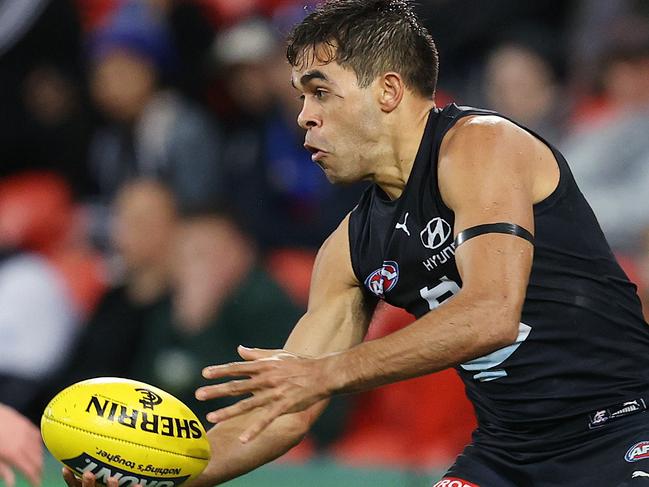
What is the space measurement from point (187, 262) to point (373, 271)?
3.79 m

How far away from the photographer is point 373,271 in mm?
4219

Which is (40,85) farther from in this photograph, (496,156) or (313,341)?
(496,156)

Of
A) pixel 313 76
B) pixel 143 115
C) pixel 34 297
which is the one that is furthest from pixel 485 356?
pixel 143 115

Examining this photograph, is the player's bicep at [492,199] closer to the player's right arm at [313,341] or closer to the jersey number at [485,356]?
the jersey number at [485,356]

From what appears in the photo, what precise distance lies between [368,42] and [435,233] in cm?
67

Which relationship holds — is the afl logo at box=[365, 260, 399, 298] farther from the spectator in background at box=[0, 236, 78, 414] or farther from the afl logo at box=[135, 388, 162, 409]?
the spectator in background at box=[0, 236, 78, 414]

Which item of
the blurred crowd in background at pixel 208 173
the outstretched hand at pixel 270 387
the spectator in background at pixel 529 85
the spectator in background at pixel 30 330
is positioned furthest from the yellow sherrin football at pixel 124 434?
the spectator in background at pixel 529 85

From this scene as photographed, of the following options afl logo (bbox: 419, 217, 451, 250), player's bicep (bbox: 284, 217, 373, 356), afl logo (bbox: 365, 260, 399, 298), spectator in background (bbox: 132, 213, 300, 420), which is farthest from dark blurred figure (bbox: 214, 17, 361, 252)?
afl logo (bbox: 419, 217, 451, 250)

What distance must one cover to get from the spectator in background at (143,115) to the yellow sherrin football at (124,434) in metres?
5.07

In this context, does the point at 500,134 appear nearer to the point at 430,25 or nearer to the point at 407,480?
the point at 407,480

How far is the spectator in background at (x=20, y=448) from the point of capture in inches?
156

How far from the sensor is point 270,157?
8.72 m

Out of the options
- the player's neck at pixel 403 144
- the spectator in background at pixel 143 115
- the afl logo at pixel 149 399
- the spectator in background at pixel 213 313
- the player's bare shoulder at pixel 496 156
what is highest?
the spectator in background at pixel 143 115

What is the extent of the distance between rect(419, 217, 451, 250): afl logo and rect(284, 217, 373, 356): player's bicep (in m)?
0.43
